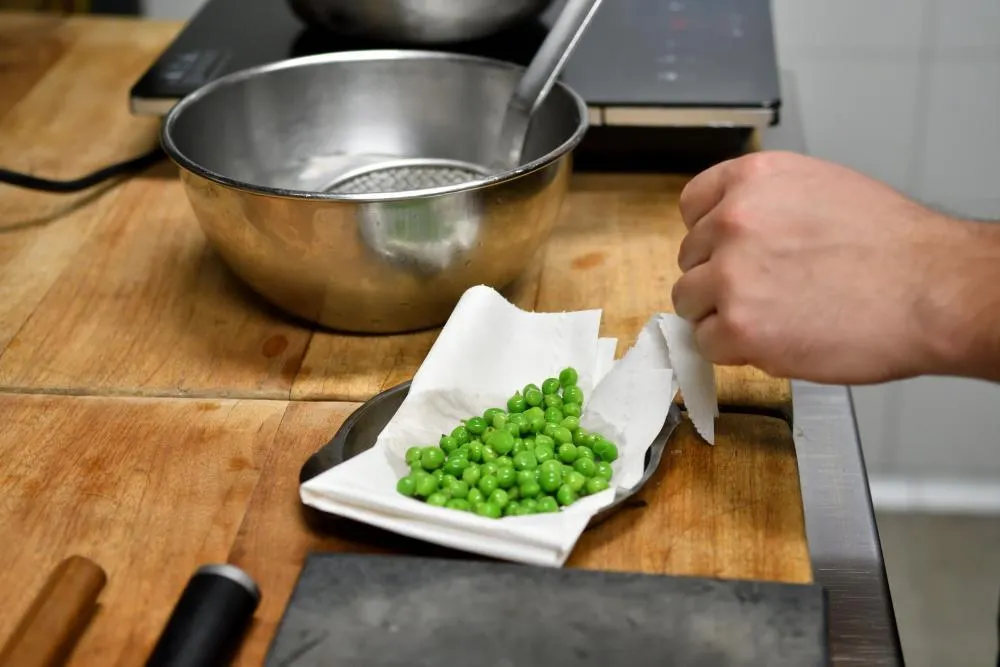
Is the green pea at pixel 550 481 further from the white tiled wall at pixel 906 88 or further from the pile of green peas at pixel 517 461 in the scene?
the white tiled wall at pixel 906 88

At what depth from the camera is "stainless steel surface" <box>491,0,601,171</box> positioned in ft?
3.03

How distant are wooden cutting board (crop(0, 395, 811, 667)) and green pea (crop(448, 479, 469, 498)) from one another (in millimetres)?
34

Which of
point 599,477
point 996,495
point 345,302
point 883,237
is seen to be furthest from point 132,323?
point 996,495

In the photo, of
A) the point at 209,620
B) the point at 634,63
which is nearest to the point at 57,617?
the point at 209,620

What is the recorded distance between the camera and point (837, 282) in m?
0.67

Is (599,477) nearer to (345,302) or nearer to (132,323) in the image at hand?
(345,302)

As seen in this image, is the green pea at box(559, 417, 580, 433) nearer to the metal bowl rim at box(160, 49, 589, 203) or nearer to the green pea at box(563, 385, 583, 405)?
the green pea at box(563, 385, 583, 405)

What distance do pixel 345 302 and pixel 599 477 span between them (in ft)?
0.89

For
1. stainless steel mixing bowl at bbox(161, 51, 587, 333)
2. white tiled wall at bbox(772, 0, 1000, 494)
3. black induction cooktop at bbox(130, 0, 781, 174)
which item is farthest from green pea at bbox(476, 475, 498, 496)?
white tiled wall at bbox(772, 0, 1000, 494)

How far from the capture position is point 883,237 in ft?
2.25

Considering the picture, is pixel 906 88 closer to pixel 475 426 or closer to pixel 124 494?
pixel 475 426

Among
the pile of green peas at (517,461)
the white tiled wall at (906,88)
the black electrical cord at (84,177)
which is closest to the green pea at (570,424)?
the pile of green peas at (517,461)

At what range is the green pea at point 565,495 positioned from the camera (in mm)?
676

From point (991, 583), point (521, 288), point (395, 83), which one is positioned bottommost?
point (991, 583)
